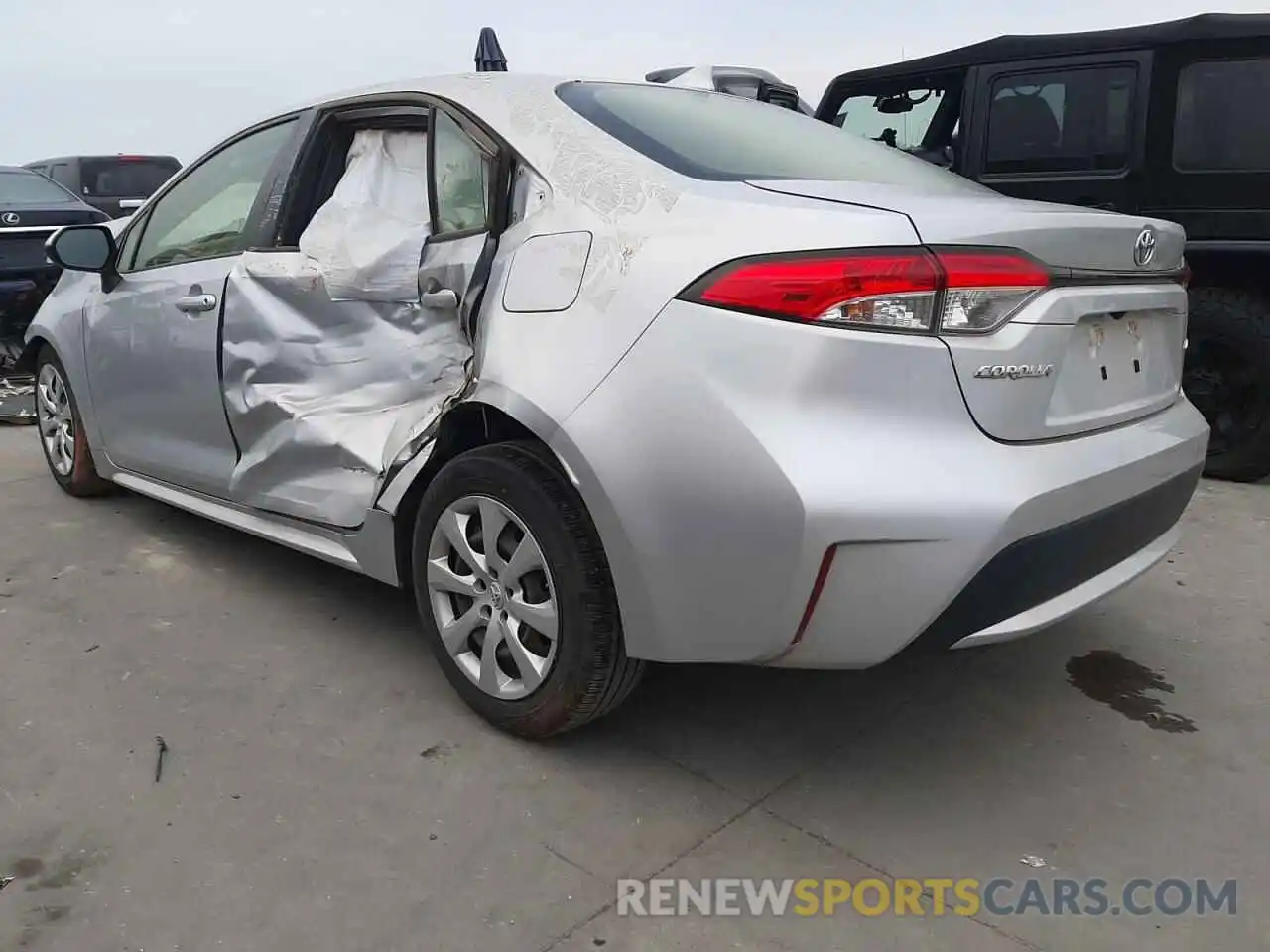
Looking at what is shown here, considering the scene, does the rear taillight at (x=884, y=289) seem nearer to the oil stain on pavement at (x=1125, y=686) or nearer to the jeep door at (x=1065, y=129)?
the oil stain on pavement at (x=1125, y=686)

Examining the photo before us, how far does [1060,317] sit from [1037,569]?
0.47m

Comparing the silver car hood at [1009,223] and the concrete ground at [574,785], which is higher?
the silver car hood at [1009,223]

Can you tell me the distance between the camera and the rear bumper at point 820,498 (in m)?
1.90

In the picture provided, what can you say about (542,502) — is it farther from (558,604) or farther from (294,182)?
(294,182)

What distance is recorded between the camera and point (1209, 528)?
414 centimetres

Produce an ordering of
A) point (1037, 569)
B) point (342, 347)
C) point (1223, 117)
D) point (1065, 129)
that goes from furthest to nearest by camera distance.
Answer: point (1065, 129) < point (1223, 117) < point (342, 347) < point (1037, 569)

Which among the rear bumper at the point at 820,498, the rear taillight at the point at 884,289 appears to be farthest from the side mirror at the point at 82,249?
the rear taillight at the point at 884,289

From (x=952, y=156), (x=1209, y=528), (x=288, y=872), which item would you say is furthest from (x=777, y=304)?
(x=952, y=156)

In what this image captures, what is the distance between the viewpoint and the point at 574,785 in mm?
2379

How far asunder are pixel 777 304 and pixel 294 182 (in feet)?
5.90

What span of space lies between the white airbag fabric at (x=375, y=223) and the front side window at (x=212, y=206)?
1.02 feet

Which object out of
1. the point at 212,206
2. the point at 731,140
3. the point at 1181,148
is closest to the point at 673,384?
the point at 731,140

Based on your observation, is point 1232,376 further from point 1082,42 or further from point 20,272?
point 20,272

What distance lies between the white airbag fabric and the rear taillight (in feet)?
3.81
